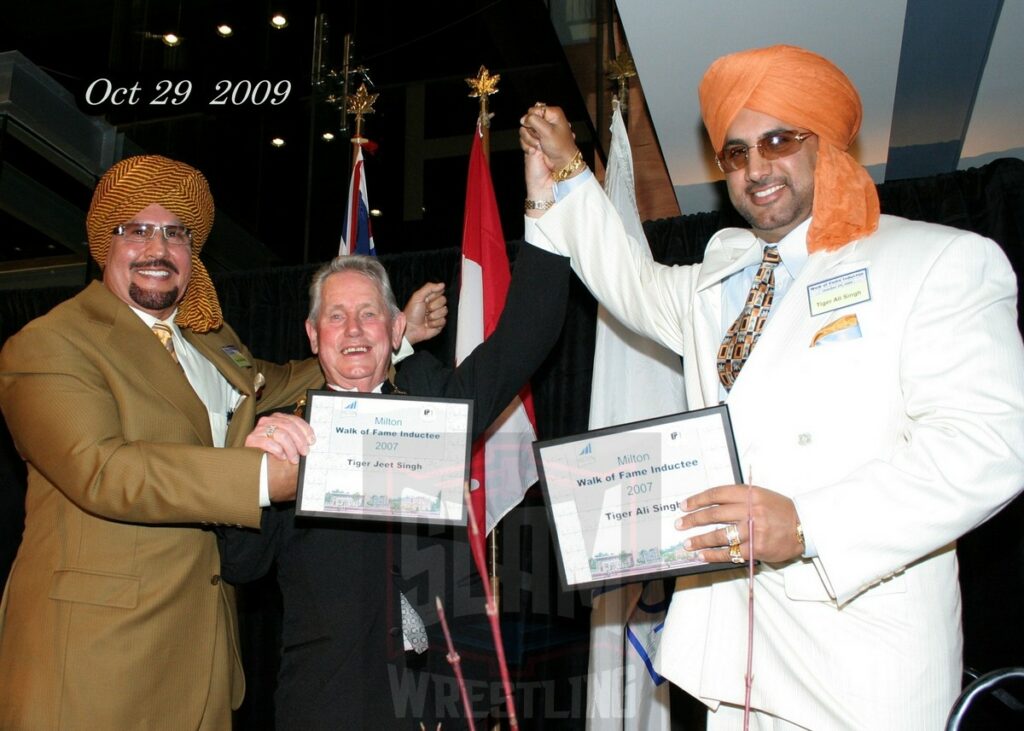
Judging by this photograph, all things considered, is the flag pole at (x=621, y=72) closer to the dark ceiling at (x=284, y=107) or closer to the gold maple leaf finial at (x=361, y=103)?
the gold maple leaf finial at (x=361, y=103)

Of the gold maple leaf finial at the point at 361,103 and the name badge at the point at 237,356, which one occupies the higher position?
the gold maple leaf finial at the point at 361,103

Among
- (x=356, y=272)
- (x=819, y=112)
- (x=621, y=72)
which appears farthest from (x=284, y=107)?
(x=819, y=112)

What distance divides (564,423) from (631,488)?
8.79ft

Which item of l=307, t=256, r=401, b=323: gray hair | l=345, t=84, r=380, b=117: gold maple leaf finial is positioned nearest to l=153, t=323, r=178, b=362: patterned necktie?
l=307, t=256, r=401, b=323: gray hair

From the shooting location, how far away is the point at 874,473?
1.55 metres

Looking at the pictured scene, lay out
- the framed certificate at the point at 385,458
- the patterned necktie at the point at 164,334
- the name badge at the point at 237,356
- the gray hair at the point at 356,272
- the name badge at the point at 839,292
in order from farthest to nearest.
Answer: the name badge at the point at 237,356
the patterned necktie at the point at 164,334
the gray hair at the point at 356,272
the framed certificate at the point at 385,458
the name badge at the point at 839,292

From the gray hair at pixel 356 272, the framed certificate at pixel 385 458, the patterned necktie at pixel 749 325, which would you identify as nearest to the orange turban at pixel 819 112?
the patterned necktie at pixel 749 325

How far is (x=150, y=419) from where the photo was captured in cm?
224

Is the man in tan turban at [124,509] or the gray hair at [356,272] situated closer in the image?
the man in tan turban at [124,509]

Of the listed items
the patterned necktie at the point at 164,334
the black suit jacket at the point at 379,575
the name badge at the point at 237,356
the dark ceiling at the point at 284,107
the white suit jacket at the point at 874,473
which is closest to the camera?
the white suit jacket at the point at 874,473

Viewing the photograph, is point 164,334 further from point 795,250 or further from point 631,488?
point 795,250

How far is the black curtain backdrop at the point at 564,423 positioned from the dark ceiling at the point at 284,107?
92cm

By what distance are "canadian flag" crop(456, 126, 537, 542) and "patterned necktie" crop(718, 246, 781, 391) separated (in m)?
1.47

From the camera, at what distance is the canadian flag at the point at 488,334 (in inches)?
135
